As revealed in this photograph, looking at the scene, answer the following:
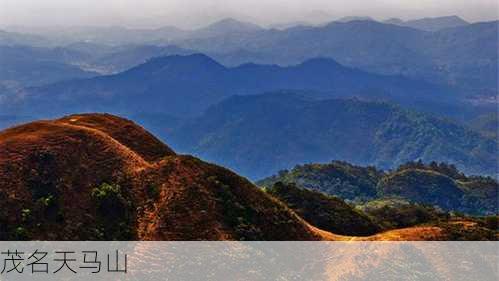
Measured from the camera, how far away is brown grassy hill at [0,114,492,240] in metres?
50.4

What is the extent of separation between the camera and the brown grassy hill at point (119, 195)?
1983 inches

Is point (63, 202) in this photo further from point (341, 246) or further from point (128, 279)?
point (341, 246)

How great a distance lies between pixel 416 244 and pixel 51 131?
1283 inches

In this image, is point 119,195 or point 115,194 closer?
point 115,194

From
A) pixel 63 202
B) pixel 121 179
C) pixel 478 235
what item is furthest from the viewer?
pixel 478 235

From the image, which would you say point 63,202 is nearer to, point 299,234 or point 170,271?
point 170,271

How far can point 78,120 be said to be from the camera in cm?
6400

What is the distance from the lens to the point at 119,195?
53688 millimetres

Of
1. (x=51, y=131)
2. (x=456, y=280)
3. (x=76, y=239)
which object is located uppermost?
(x=51, y=131)

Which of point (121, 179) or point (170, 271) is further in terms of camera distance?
point (121, 179)

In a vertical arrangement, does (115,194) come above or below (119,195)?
above

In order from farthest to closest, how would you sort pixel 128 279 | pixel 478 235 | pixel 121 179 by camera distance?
pixel 478 235 < pixel 121 179 < pixel 128 279

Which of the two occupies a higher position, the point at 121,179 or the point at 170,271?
the point at 121,179

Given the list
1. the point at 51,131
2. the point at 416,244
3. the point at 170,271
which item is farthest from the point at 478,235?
the point at 51,131
